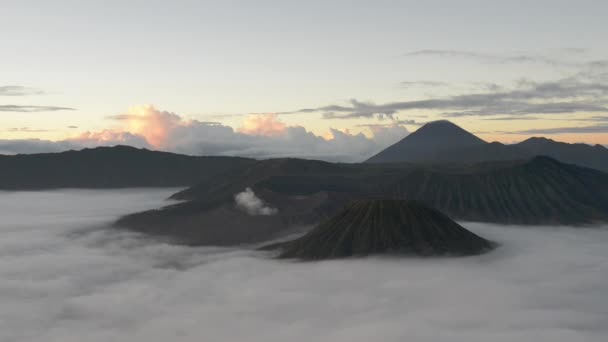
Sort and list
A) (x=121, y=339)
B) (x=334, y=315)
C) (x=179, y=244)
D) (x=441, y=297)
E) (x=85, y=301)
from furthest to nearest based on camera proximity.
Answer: (x=179, y=244), (x=85, y=301), (x=441, y=297), (x=334, y=315), (x=121, y=339)

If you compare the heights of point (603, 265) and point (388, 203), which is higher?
point (388, 203)

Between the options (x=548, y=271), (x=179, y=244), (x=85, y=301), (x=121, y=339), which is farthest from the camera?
(x=179, y=244)

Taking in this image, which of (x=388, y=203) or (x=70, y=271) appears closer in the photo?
(x=388, y=203)

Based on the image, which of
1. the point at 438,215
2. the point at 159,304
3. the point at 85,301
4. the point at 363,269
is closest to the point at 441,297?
the point at 363,269

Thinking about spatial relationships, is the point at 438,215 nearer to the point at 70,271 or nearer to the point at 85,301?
the point at 85,301

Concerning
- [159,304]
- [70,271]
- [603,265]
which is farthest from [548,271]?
[70,271]

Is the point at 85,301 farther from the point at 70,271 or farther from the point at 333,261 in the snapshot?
the point at 333,261
